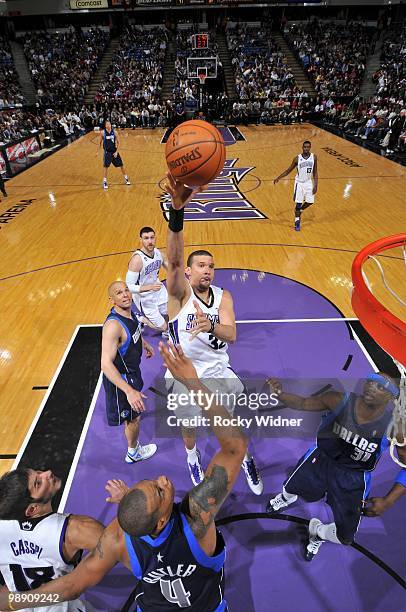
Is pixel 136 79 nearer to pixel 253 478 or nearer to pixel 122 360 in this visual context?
pixel 122 360

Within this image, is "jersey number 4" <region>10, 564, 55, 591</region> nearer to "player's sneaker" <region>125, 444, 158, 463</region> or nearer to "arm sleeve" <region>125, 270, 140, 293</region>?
"player's sneaker" <region>125, 444, 158, 463</region>

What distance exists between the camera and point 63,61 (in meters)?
27.2

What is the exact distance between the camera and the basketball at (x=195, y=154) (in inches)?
112

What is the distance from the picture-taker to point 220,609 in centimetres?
204

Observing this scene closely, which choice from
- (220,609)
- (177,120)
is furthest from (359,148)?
(220,609)

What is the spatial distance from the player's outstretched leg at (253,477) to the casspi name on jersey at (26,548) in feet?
6.04

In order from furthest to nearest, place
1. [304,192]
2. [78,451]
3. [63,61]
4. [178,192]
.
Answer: [63,61]
[304,192]
[78,451]
[178,192]

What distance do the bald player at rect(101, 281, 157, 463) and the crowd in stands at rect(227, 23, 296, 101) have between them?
2338cm

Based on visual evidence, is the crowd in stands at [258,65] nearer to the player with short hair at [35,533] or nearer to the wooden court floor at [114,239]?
the wooden court floor at [114,239]

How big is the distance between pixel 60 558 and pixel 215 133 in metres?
3.17

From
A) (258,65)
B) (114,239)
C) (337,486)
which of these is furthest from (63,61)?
(337,486)

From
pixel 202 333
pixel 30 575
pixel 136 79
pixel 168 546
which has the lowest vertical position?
pixel 30 575

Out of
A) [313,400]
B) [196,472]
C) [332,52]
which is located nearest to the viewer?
[313,400]

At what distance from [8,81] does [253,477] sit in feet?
98.0
